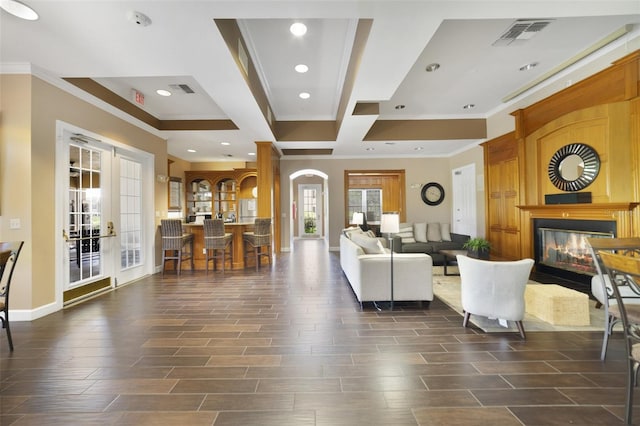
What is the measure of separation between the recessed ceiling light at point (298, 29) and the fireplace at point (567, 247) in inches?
176

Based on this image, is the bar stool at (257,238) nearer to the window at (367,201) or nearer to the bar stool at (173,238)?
the bar stool at (173,238)

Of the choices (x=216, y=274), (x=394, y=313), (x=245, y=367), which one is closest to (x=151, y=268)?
(x=216, y=274)

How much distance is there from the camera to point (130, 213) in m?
5.08

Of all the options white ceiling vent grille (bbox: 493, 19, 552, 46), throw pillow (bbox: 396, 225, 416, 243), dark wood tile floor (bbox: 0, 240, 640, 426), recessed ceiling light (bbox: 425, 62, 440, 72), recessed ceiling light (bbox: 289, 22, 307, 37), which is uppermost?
recessed ceiling light (bbox: 425, 62, 440, 72)

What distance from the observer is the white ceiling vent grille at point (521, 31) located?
9.94ft

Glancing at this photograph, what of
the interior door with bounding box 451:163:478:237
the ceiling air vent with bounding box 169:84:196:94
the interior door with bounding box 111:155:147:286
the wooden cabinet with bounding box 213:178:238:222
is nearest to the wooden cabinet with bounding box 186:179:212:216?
the wooden cabinet with bounding box 213:178:238:222

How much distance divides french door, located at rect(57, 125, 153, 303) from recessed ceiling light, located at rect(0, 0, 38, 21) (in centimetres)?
166

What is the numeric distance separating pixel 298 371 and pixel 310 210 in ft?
36.4

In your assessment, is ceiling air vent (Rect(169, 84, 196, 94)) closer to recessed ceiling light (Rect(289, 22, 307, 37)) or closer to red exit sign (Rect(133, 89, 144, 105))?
red exit sign (Rect(133, 89, 144, 105))

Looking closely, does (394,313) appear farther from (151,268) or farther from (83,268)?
(151,268)

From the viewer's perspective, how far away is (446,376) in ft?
6.70

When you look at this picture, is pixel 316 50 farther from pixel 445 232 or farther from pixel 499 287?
pixel 445 232

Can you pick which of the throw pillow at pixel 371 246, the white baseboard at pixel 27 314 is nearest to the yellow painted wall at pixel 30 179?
the white baseboard at pixel 27 314

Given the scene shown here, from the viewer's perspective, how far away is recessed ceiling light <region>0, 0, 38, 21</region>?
7.04 feet
